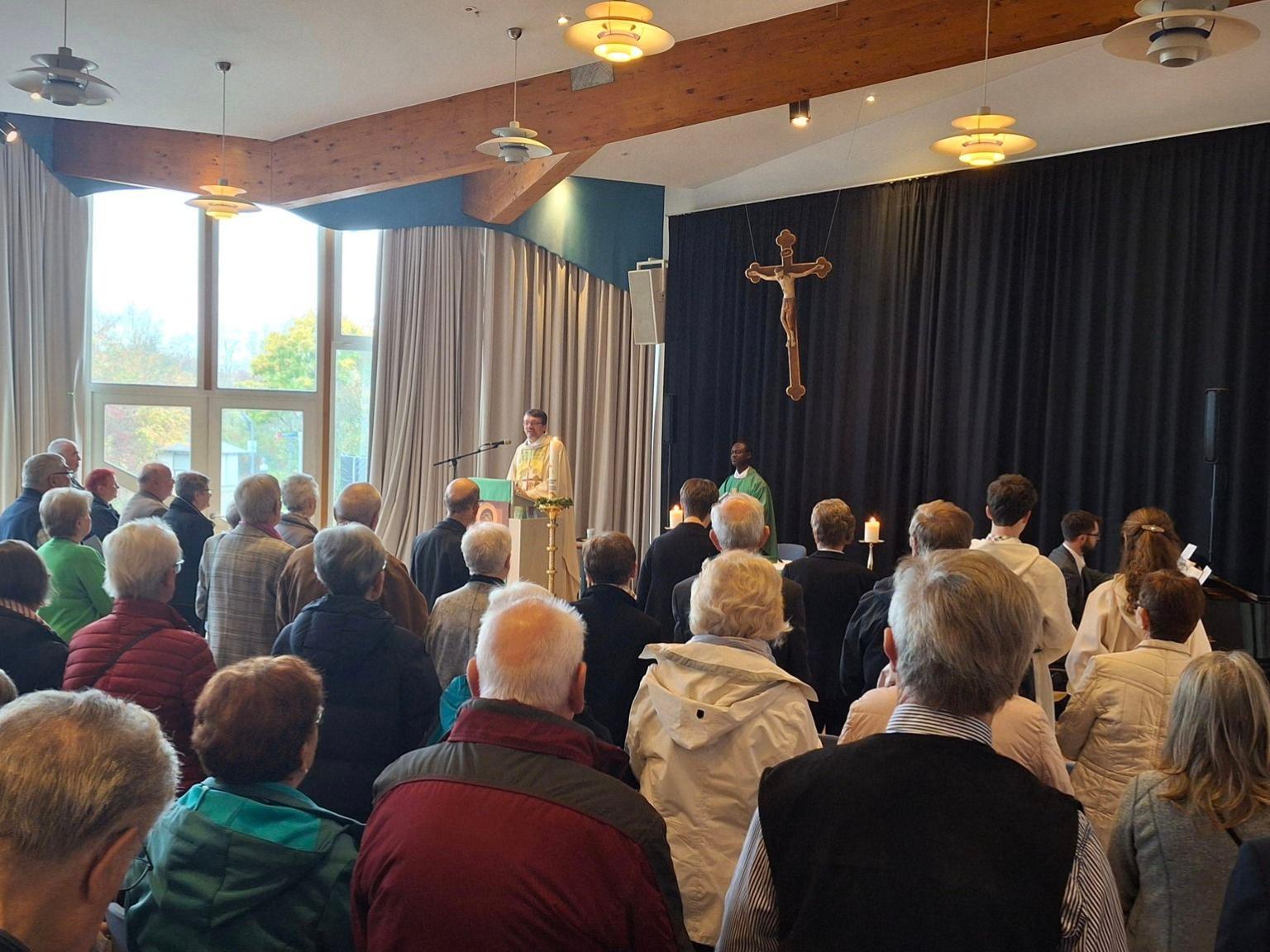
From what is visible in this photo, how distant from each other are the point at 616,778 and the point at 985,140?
4.76 metres

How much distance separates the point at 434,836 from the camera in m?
1.57

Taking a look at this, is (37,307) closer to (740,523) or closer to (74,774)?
(740,523)

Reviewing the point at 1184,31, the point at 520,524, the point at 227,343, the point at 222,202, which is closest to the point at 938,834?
the point at 1184,31

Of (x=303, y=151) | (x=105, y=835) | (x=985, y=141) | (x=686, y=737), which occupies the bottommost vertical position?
(x=686, y=737)

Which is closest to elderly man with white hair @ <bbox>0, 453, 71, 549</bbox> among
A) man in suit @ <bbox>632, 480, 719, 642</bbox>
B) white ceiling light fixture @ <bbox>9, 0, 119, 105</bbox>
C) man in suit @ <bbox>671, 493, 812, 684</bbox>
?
white ceiling light fixture @ <bbox>9, 0, 119, 105</bbox>

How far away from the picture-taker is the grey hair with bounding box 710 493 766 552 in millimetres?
3965

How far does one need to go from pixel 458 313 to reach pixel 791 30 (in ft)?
16.1

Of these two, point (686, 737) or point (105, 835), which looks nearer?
point (105, 835)

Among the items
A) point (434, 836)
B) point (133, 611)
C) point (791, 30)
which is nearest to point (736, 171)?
point (791, 30)

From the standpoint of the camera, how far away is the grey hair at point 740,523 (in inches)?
156

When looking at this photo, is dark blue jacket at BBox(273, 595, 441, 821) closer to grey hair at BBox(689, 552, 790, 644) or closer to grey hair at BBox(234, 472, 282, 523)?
grey hair at BBox(689, 552, 790, 644)

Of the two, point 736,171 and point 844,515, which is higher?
point 736,171

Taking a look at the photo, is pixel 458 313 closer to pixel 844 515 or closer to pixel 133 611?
pixel 844 515

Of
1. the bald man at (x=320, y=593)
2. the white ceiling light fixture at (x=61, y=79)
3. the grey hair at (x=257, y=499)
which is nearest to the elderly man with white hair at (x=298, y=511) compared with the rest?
the grey hair at (x=257, y=499)
